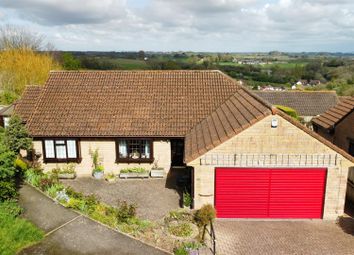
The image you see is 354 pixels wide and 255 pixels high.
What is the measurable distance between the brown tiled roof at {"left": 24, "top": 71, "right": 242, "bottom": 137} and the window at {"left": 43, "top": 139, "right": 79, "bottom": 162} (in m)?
0.72

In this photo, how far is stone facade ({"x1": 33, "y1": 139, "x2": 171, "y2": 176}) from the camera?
70.7ft

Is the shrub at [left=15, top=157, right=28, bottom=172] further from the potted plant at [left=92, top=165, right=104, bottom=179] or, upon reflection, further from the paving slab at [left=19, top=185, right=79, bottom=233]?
the potted plant at [left=92, top=165, right=104, bottom=179]

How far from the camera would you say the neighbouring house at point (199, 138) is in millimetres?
15531

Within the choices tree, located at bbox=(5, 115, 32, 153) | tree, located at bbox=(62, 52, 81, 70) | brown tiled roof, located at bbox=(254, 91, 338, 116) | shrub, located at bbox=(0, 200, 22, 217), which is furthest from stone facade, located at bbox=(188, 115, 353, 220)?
tree, located at bbox=(62, 52, 81, 70)

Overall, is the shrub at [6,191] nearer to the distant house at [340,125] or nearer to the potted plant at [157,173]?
the potted plant at [157,173]

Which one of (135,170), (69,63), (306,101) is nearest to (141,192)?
(135,170)

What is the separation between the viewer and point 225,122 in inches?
727

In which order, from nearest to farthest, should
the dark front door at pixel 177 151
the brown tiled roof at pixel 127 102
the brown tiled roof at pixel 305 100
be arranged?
1. the brown tiled roof at pixel 127 102
2. the dark front door at pixel 177 151
3. the brown tiled roof at pixel 305 100

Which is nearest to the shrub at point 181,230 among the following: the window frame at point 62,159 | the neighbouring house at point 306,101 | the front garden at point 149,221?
the front garden at point 149,221

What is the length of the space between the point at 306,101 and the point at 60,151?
3347 centimetres

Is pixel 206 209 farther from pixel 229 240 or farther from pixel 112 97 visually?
pixel 112 97

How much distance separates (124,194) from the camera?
752 inches

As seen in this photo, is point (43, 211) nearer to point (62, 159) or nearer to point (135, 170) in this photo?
point (62, 159)

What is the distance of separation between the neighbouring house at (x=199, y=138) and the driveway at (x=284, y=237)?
687 mm
